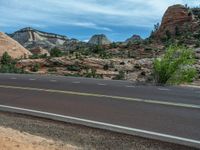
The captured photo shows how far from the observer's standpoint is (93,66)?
45.5 meters

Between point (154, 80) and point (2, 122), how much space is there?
1415cm

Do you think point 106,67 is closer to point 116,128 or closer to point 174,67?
point 174,67

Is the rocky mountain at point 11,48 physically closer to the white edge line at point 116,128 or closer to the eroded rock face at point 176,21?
the eroded rock face at point 176,21

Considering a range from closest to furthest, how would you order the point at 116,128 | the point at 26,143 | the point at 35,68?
the point at 26,143
the point at 116,128
the point at 35,68

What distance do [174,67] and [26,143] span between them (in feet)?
52.3

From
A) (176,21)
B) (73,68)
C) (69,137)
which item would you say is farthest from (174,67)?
(176,21)

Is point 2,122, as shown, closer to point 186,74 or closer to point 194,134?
point 194,134

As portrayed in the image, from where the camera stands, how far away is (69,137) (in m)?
8.84

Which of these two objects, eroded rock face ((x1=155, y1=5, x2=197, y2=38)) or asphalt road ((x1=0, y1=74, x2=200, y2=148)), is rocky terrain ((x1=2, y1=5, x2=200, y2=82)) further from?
asphalt road ((x1=0, y1=74, x2=200, y2=148))

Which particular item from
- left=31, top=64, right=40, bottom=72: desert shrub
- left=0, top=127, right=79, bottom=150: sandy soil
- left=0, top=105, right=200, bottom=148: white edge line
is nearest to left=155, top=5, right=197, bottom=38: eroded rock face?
left=31, top=64, right=40, bottom=72: desert shrub

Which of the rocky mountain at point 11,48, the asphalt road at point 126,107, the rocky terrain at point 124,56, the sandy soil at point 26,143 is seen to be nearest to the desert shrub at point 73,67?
the rocky terrain at point 124,56

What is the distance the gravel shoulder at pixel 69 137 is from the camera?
320 inches

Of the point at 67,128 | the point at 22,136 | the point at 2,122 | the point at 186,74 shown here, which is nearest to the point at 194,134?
the point at 67,128

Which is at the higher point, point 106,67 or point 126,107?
point 126,107
